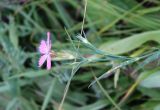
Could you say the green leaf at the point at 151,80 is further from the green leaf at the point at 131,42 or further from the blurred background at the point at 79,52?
the green leaf at the point at 131,42

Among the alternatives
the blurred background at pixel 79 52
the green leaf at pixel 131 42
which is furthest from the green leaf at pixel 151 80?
the green leaf at pixel 131 42

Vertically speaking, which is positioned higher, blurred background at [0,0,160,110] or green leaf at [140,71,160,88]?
blurred background at [0,0,160,110]

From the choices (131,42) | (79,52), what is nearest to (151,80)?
(131,42)

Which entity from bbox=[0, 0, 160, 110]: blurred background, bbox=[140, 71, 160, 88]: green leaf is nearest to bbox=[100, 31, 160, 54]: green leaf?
bbox=[0, 0, 160, 110]: blurred background

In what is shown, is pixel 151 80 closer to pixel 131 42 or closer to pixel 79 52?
pixel 131 42

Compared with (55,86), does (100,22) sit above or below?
above

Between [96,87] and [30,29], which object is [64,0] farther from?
[96,87]

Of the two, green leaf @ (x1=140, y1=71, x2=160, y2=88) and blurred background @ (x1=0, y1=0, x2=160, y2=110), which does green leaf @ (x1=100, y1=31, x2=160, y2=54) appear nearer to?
blurred background @ (x1=0, y1=0, x2=160, y2=110)

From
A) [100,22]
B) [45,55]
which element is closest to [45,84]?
[100,22]
